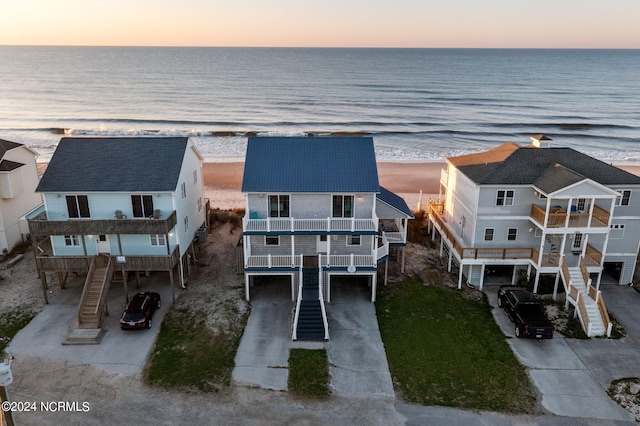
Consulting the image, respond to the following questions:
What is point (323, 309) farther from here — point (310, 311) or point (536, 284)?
point (536, 284)

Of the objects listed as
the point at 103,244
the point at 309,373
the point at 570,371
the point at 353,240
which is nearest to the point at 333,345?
the point at 309,373

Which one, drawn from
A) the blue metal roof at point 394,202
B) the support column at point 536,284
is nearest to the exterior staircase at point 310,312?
the blue metal roof at point 394,202

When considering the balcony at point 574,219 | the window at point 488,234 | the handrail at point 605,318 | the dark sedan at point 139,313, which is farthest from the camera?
the window at point 488,234

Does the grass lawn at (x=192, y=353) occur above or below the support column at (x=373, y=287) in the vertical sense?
below

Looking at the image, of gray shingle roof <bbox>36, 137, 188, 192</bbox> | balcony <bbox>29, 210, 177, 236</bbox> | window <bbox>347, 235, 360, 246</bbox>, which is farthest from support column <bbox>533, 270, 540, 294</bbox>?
gray shingle roof <bbox>36, 137, 188, 192</bbox>

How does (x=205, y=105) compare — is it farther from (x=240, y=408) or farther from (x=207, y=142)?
(x=240, y=408)

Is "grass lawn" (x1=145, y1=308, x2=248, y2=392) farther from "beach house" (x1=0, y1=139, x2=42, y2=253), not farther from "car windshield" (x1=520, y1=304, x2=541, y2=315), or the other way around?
"beach house" (x1=0, y1=139, x2=42, y2=253)

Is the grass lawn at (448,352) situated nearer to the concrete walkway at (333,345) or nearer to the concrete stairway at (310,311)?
the concrete walkway at (333,345)
